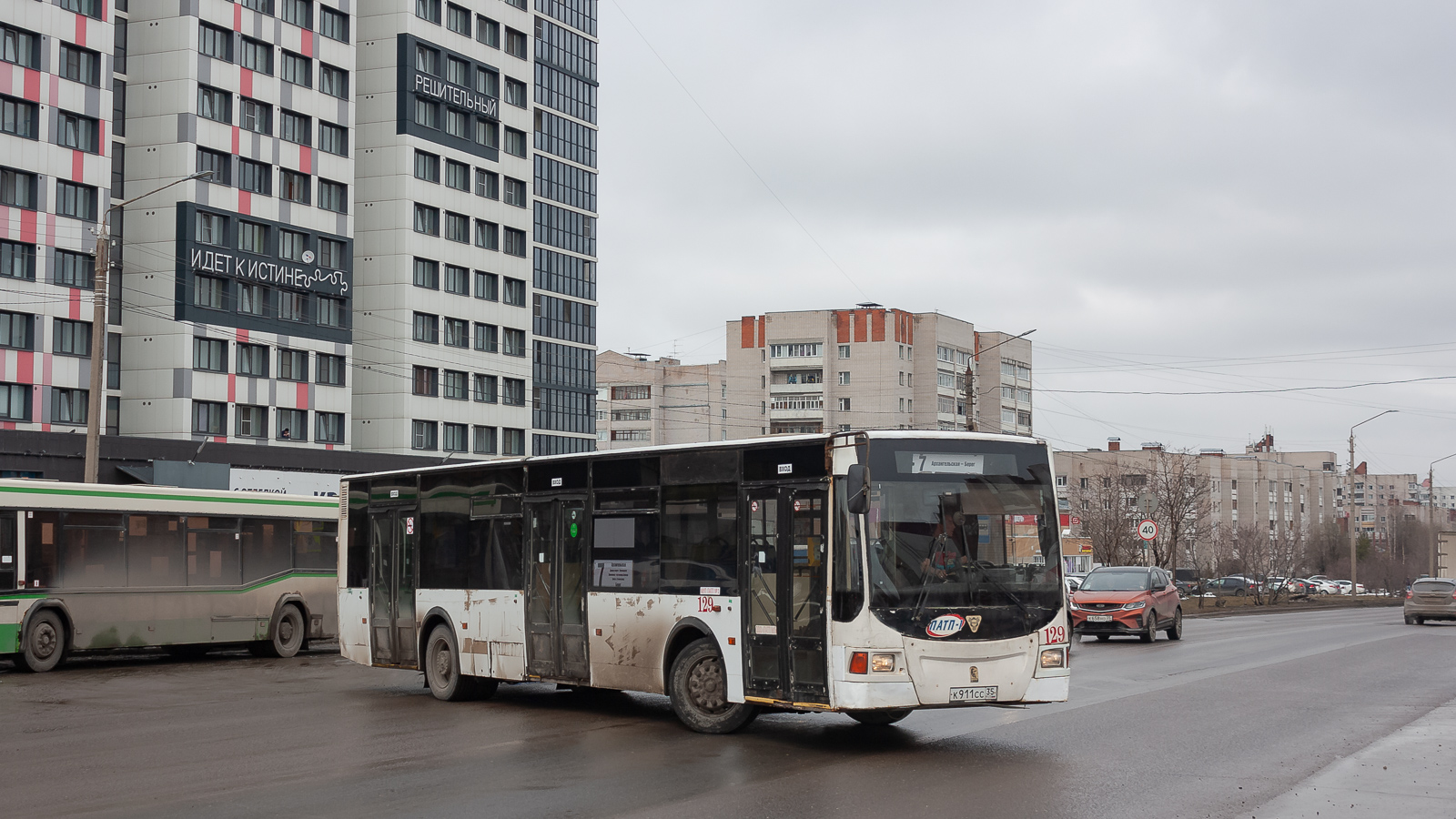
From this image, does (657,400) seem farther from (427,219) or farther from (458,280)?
(427,219)

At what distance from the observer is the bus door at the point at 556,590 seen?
15.7m

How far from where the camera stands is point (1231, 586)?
9362 cm

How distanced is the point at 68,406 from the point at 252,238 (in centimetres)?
1132

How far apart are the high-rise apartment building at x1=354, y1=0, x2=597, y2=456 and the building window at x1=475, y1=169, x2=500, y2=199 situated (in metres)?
0.07

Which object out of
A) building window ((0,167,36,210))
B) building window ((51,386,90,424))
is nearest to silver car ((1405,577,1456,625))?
building window ((51,386,90,424))

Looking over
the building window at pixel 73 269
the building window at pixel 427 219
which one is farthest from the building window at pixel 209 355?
the building window at pixel 427 219

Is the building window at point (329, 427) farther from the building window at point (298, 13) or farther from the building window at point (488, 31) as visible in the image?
the building window at point (488, 31)

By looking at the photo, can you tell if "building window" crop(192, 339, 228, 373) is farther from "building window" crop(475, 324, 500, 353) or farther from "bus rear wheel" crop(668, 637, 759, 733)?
"bus rear wheel" crop(668, 637, 759, 733)

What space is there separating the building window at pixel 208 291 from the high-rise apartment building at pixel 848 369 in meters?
67.1

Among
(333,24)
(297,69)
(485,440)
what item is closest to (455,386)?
(485,440)

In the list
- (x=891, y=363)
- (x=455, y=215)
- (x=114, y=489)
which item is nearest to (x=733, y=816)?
(x=114, y=489)

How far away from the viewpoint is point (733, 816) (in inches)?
365

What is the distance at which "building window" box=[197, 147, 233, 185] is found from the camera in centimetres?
5991

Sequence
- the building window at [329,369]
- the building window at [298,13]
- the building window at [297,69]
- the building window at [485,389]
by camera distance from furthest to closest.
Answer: the building window at [485,389] → the building window at [329,369] → the building window at [298,13] → the building window at [297,69]
